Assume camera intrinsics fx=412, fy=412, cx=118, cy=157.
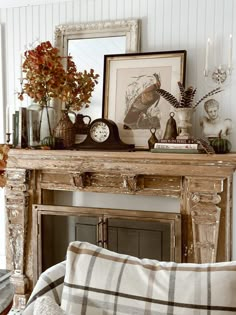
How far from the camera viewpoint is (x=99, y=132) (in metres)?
2.80

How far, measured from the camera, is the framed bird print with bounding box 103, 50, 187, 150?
279cm

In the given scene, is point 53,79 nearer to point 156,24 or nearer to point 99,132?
point 99,132

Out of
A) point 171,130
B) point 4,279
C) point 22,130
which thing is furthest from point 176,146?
point 4,279

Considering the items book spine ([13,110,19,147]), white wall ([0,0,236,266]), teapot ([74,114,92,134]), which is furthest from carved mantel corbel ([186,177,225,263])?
book spine ([13,110,19,147])

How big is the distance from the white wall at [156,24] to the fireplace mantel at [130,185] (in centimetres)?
41

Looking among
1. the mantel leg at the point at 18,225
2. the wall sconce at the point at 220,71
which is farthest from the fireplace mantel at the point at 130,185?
the wall sconce at the point at 220,71

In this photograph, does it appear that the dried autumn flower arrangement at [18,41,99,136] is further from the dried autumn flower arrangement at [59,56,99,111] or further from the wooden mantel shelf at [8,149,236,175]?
the wooden mantel shelf at [8,149,236,175]

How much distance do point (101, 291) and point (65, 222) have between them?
69.4 inches

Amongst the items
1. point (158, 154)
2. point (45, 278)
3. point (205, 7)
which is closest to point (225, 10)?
point (205, 7)

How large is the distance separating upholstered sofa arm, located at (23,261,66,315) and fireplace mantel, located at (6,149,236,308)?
1.27m

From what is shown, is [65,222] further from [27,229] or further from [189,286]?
[189,286]

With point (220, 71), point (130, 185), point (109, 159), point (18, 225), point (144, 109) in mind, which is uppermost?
point (220, 71)

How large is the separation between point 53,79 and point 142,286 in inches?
75.4

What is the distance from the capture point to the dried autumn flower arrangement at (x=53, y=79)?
9.14 feet
